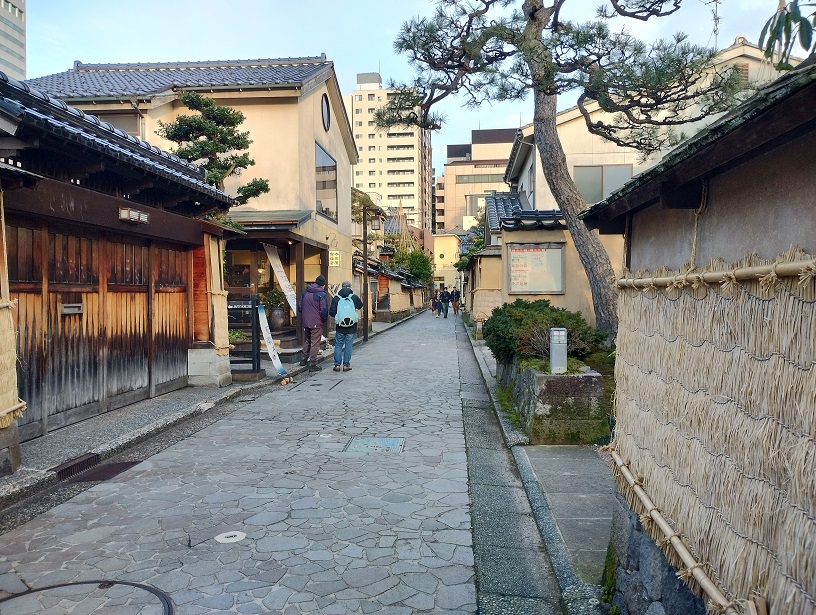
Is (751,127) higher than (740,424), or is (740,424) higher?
(751,127)

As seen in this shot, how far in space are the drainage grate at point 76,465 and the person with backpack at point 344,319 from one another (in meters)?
7.80

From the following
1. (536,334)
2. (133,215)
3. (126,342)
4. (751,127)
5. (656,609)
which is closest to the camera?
(751,127)

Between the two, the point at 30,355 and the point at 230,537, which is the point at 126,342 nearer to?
the point at 30,355

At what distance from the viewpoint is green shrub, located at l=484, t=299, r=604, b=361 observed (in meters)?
8.84

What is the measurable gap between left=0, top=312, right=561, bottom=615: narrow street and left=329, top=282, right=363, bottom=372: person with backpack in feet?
18.8

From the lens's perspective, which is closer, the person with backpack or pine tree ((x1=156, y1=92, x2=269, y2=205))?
the person with backpack

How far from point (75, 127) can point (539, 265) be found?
371 inches

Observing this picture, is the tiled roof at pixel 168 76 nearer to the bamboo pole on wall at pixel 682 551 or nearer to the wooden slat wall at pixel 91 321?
the wooden slat wall at pixel 91 321

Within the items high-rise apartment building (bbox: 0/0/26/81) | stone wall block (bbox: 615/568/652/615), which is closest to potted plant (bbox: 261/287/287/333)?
stone wall block (bbox: 615/568/652/615)

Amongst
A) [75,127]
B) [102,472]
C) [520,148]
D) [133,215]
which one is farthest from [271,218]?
[102,472]

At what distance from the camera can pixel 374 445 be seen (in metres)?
7.66

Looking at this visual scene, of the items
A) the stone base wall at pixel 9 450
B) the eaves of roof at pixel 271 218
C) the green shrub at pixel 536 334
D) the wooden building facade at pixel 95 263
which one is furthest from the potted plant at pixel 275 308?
the stone base wall at pixel 9 450

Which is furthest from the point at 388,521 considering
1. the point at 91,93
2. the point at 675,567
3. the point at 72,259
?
the point at 91,93

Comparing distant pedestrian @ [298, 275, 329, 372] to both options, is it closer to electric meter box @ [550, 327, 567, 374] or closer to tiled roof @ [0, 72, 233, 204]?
tiled roof @ [0, 72, 233, 204]
